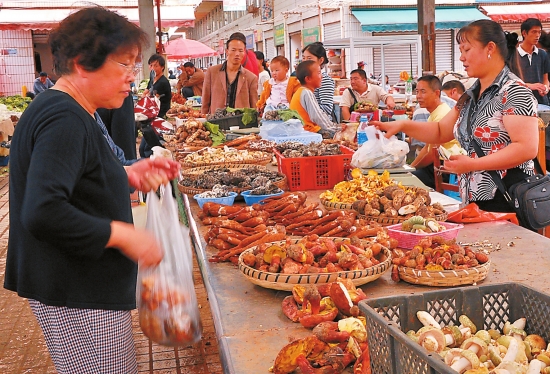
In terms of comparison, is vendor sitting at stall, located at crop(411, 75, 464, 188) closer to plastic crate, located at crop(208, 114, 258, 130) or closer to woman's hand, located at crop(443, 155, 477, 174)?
plastic crate, located at crop(208, 114, 258, 130)

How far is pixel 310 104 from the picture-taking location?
6207mm

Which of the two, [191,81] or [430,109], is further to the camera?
[191,81]

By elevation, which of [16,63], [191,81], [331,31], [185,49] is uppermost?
[331,31]

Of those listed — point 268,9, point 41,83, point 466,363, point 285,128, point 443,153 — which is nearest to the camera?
point 466,363

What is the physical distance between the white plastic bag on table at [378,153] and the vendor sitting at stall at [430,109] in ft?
6.51

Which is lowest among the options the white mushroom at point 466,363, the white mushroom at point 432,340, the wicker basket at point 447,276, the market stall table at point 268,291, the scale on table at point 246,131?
the market stall table at point 268,291

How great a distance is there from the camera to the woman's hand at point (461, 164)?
294 centimetres

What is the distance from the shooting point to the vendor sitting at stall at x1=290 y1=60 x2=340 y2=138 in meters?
6.17

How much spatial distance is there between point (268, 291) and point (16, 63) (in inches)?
846

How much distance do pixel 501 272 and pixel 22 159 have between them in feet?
5.73

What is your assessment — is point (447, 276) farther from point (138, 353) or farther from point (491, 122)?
point (138, 353)

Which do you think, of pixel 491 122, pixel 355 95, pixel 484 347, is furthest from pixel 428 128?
pixel 355 95

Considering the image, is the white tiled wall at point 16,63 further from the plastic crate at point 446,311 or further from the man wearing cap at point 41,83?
the plastic crate at point 446,311

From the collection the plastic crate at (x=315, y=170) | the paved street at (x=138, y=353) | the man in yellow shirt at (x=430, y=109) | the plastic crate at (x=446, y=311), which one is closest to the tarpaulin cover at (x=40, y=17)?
the man in yellow shirt at (x=430, y=109)
